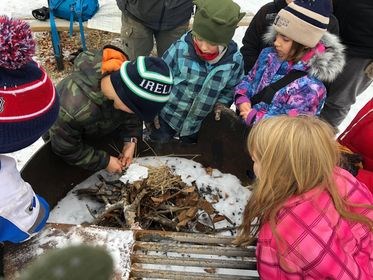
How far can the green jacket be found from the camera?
2.07 metres

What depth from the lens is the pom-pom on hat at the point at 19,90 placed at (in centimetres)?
Answer: 130

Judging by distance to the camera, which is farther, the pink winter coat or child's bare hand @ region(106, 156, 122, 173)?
child's bare hand @ region(106, 156, 122, 173)

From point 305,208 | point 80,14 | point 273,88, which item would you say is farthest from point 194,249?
point 80,14

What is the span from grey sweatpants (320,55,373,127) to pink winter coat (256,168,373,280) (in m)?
1.55

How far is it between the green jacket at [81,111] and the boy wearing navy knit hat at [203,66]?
19.4 inches

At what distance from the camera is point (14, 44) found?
4.25ft

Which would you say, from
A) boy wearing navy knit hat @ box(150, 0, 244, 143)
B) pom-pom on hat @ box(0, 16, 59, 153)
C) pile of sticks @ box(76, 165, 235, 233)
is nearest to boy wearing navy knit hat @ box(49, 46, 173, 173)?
pile of sticks @ box(76, 165, 235, 233)

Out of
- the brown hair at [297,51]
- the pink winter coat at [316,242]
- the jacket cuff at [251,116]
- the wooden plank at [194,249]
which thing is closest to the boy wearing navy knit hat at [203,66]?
the jacket cuff at [251,116]

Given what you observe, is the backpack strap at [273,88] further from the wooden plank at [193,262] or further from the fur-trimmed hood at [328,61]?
the wooden plank at [193,262]

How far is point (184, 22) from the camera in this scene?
3.36m

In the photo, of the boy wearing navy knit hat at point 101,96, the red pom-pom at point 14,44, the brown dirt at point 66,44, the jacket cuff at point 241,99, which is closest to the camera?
the red pom-pom at point 14,44

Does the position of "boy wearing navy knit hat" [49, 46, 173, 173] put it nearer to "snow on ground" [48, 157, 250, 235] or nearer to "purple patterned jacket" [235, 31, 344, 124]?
"snow on ground" [48, 157, 250, 235]

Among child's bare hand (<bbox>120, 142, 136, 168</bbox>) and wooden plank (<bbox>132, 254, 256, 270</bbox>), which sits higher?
wooden plank (<bbox>132, 254, 256, 270</bbox>)

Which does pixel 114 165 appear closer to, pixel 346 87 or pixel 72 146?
pixel 72 146
